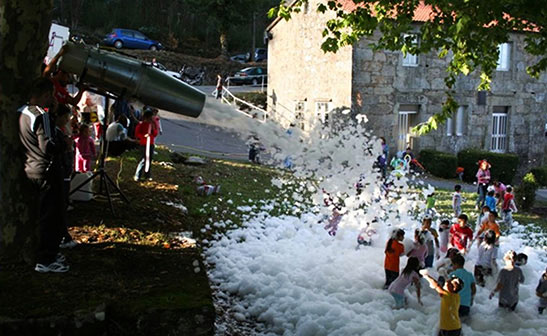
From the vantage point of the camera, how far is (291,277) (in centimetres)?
775

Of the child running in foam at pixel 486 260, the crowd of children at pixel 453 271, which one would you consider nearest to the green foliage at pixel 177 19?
the crowd of children at pixel 453 271

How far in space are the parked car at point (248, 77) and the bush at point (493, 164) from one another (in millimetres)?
16886

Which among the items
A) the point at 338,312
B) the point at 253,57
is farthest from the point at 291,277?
the point at 253,57

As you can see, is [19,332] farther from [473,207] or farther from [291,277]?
[473,207]

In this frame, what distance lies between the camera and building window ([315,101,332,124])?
23.3 m

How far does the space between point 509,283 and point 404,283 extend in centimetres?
127

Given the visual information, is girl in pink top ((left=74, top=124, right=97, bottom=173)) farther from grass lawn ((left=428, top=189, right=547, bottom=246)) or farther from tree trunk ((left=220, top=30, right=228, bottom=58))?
tree trunk ((left=220, top=30, right=228, bottom=58))


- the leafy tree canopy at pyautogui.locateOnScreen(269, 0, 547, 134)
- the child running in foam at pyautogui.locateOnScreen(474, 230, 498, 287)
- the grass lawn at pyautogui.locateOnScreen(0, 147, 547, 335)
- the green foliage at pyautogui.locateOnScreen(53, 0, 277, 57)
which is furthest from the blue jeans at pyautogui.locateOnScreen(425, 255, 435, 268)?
the green foliage at pyautogui.locateOnScreen(53, 0, 277, 57)

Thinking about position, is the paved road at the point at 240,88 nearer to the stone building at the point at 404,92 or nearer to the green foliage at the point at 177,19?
the stone building at the point at 404,92

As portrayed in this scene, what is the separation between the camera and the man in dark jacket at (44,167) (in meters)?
4.88

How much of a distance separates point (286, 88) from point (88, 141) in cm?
1876

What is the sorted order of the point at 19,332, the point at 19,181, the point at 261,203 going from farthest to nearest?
1. the point at 261,203
2. the point at 19,181
3. the point at 19,332

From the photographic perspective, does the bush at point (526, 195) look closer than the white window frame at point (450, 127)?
Yes

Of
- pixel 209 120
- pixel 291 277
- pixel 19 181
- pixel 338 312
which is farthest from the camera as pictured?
pixel 209 120
